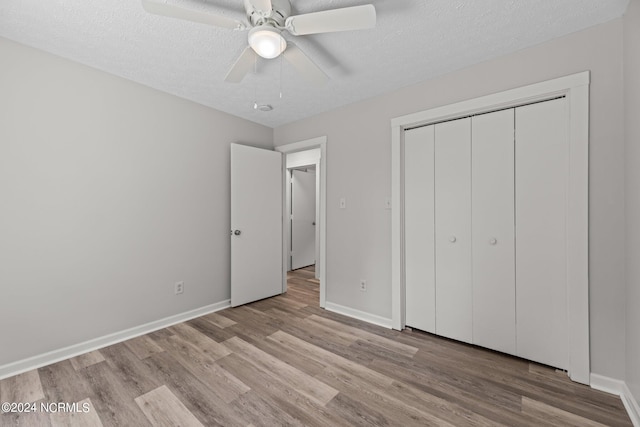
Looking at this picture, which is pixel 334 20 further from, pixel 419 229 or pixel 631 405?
pixel 631 405

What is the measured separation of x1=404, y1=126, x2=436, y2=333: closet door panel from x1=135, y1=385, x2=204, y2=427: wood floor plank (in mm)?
1960

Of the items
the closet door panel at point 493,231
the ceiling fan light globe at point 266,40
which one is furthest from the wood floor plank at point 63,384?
the closet door panel at point 493,231

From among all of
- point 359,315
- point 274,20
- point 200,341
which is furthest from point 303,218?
point 274,20

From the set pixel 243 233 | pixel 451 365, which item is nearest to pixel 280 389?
pixel 451 365

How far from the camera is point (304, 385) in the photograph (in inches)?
70.0

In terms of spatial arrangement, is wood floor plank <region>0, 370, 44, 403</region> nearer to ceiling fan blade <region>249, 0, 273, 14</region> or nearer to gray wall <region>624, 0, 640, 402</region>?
ceiling fan blade <region>249, 0, 273, 14</region>

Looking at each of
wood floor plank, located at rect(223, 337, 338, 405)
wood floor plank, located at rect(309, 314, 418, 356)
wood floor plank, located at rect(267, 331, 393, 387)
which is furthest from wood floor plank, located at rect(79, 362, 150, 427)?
wood floor plank, located at rect(309, 314, 418, 356)

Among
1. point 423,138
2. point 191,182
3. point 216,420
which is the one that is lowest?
point 216,420

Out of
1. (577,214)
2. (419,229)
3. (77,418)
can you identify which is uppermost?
(577,214)

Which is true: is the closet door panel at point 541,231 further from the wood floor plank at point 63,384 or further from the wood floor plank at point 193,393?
the wood floor plank at point 63,384

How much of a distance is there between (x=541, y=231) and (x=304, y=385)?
2005mm

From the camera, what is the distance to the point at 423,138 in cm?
249

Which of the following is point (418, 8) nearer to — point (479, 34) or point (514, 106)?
point (479, 34)

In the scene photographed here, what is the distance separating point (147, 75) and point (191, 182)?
1038mm
